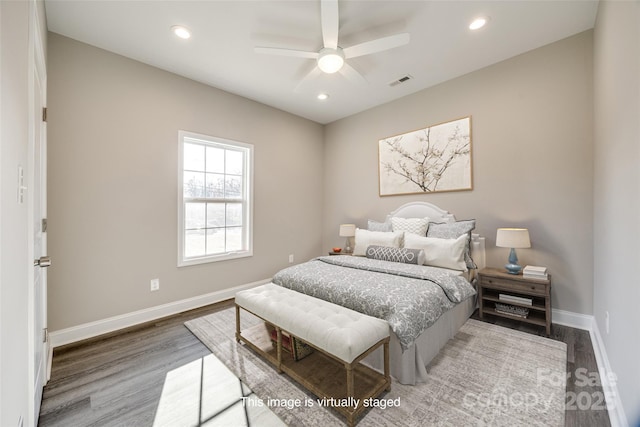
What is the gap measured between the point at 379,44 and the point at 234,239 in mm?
3038

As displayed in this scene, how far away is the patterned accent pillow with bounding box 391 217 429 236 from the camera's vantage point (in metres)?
3.35

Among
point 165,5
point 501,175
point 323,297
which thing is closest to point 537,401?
point 323,297

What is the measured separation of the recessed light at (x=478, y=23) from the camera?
2333 millimetres

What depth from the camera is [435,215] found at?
11.5 feet

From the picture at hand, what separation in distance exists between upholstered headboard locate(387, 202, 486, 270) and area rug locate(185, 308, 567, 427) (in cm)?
90

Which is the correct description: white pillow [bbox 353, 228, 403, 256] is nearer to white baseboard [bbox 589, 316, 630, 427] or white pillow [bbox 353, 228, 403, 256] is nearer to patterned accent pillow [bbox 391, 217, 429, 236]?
patterned accent pillow [bbox 391, 217, 429, 236]

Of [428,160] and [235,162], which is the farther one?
[235,162]

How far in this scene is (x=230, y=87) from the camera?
353 centimetres

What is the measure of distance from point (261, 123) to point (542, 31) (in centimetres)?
347

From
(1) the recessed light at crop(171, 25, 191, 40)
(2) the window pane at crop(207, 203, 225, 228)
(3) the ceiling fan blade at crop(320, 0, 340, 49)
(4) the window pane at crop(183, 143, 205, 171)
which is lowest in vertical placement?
(2) the window pane at crop(207, 203, 225, 228)

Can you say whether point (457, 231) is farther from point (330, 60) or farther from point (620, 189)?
point (330, 60)

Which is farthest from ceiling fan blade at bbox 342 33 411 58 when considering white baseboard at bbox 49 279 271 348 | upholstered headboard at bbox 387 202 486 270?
white baseboard at bbox 49 279 271 348

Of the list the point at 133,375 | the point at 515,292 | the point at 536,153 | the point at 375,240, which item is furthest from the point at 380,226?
the point at 133,375

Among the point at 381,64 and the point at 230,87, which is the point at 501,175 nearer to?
the point at 381,64
